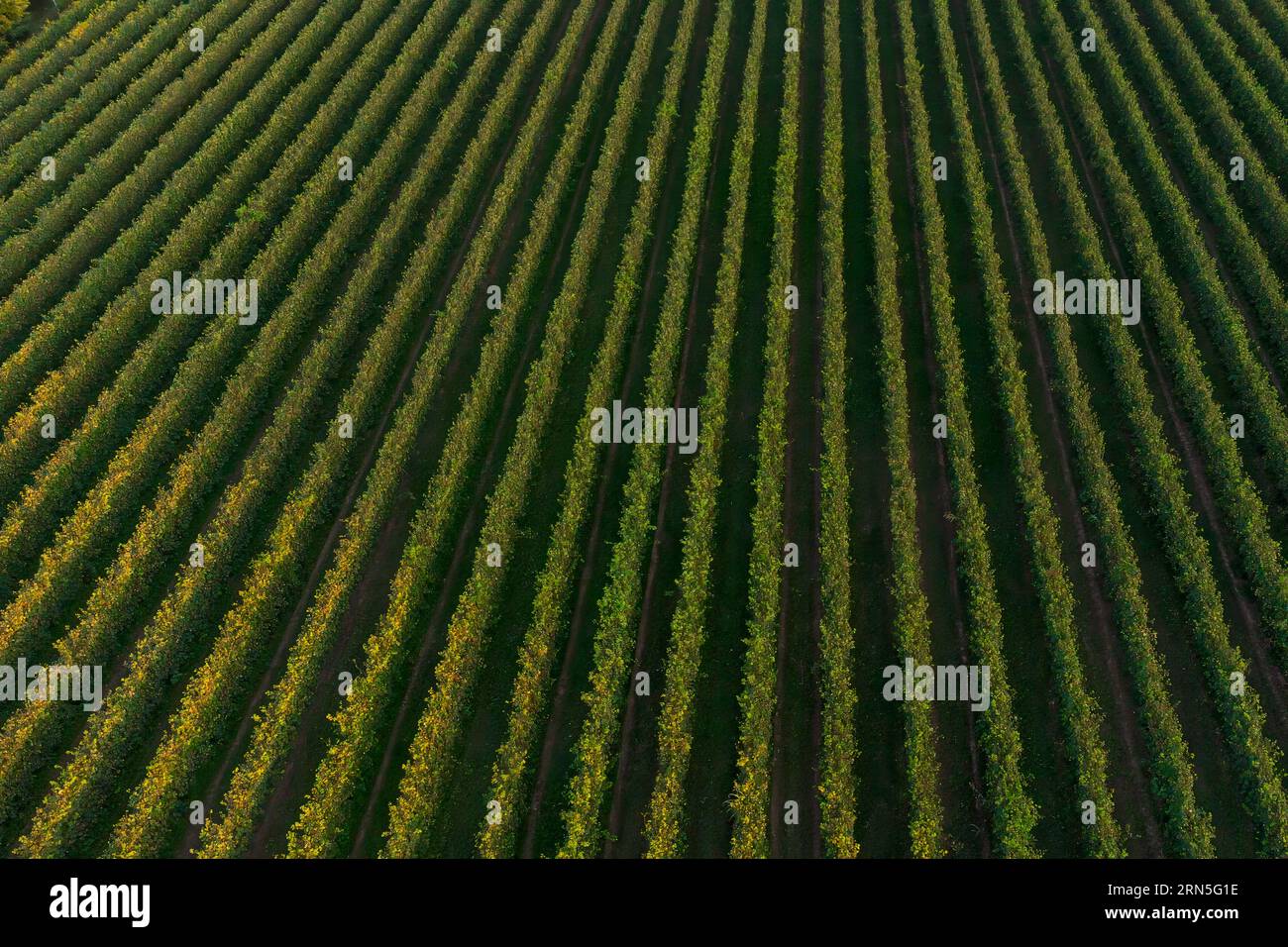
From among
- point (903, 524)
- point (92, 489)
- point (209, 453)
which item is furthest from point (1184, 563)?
point (92, 489)

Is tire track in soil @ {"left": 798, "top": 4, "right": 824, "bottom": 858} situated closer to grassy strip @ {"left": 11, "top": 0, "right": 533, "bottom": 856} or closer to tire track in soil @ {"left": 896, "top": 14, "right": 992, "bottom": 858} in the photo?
tire track in soil @ {"left": 896, "top": 14, "right": 992, "bottom": 858}

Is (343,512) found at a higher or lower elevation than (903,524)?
higher

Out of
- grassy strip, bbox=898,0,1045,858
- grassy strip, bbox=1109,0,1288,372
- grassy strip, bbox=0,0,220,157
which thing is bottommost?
grassy strip, bbox=898,0,1045,858

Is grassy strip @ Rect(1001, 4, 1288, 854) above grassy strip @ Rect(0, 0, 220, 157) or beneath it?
beneath

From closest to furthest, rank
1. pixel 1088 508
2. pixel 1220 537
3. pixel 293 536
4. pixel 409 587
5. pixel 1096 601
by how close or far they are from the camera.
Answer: pixel 409 587 → pixel 1096 601 → pixel 293 536 → pixel 1220 537 → pixel 1088 508

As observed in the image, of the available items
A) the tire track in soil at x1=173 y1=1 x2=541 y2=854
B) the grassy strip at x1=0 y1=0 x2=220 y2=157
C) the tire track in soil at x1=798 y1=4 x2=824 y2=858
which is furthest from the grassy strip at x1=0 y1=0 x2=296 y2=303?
the tire track in soil at x1=798 y1=4 x2=824 y2=858

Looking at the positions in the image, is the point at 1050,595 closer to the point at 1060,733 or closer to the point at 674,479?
the point at 1060,733

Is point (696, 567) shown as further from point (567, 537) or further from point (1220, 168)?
point (1220, 168)
